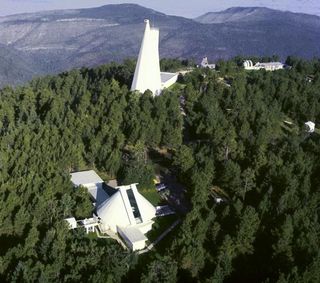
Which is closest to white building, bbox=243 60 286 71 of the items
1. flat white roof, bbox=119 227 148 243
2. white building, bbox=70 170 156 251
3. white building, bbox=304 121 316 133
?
white building, bbox=304 121 316 133

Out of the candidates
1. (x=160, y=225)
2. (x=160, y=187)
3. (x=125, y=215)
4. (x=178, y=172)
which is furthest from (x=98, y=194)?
(x=178, y=172)

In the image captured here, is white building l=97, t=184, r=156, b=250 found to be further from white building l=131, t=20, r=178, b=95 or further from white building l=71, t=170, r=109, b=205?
white building l=131, t=20, r=178, b=95

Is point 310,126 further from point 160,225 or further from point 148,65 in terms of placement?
point 160,225

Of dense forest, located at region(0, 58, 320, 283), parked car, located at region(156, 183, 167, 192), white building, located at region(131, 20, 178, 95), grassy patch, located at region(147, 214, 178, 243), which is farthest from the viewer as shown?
white building, located at region(131, 20, 178, 95)

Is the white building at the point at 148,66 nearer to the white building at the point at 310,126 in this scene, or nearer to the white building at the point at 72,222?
the white building at the point at 310,126

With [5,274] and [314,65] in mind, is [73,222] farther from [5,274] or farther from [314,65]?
[314,65]

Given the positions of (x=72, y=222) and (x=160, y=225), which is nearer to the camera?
(x=72, y=222)

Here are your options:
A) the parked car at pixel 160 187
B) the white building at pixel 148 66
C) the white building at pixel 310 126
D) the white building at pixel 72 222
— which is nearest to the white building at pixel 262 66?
the white building at pixel 310 126
